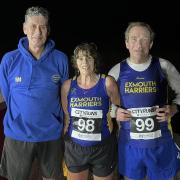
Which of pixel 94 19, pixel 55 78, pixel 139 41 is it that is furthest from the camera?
pixel 94 19

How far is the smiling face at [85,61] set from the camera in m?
2.13

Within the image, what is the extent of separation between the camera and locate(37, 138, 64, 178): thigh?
2279mm

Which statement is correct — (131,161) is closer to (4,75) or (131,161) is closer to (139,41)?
(139,41)

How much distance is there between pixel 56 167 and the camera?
91.4 inches

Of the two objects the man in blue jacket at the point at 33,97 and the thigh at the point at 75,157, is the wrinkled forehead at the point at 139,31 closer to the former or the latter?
the man in blue jacket at the point at 33,97

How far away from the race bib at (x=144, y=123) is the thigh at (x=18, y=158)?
26.6 inches

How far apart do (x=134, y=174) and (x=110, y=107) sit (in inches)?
18.4

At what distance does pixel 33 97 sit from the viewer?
2.18 m

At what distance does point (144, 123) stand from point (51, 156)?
2.15 ft

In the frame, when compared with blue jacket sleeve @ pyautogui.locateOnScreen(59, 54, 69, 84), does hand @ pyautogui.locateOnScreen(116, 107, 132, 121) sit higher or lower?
lower

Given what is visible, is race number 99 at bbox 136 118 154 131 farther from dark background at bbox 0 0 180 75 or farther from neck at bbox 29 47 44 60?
dark background at bbox 0 0 180 75

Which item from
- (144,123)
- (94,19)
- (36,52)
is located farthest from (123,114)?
(94,19)

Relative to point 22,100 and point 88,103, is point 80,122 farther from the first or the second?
point 22,100

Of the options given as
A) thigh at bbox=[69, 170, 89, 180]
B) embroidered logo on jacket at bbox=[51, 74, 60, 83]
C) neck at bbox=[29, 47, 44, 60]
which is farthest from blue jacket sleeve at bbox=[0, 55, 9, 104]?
thigh at bbox=[69, 170, 89, 180]
